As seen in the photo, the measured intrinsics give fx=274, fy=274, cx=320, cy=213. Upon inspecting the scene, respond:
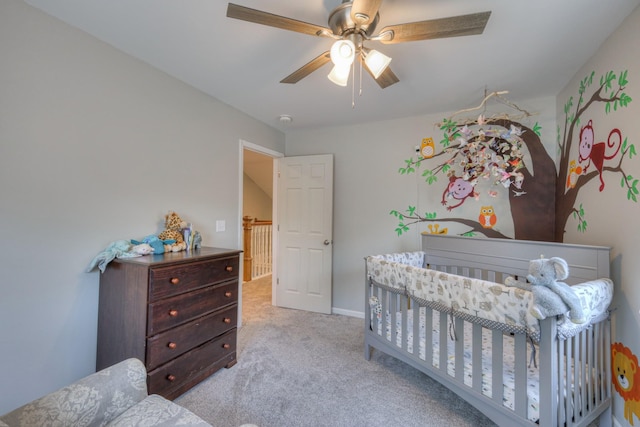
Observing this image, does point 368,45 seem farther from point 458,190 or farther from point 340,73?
point 458,190

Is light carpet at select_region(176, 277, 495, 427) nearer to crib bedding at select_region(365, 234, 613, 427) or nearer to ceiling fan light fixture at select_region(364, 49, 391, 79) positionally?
crib bedding at select_region(365, 234, 613, 427)

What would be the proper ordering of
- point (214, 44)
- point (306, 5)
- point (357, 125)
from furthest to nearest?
1. point (357, 125)
2. point (214, 44)
3. point (306, 5)

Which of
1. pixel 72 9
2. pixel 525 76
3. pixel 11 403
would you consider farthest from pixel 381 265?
pixel 72 9

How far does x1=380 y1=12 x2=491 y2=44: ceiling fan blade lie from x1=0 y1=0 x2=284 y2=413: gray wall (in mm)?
1786

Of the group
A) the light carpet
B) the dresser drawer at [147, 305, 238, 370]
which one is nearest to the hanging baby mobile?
the light carpet

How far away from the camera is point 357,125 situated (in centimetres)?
334

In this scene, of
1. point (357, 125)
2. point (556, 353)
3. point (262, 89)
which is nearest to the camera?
point (556, 353)

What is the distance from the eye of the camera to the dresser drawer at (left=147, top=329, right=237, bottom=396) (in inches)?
65.1

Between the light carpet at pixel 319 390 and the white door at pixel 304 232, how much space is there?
77cm

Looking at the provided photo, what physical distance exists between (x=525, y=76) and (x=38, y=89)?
3241mm

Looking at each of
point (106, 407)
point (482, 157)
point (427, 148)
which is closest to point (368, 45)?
point (482, 157)

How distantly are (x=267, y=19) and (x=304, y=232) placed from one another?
2547mm

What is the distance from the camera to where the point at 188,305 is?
183cm

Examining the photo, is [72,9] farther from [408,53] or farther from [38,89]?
[408,53]
